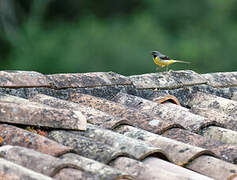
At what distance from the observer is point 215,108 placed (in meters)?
3.47

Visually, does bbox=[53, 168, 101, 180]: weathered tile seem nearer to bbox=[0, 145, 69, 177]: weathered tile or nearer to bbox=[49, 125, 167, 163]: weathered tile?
bbox=[0, 145, 69, 177]: weathered tile

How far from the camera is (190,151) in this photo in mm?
2295

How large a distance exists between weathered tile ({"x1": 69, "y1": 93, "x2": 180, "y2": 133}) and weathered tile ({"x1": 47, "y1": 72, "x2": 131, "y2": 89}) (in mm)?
113

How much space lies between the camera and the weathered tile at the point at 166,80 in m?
3.74

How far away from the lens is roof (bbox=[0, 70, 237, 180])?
1927 mm

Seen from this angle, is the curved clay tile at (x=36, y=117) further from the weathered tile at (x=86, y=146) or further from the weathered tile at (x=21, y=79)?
the weathered tile at (x=21, y=79)

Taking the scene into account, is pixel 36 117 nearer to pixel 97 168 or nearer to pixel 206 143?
pixel 97 168

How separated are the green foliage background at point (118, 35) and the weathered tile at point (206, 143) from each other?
14032 mm

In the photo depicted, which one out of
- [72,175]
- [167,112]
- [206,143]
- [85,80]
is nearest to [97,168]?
[72,175]

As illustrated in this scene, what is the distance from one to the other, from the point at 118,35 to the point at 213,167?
57.2ft

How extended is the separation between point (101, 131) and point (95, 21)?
17527mm

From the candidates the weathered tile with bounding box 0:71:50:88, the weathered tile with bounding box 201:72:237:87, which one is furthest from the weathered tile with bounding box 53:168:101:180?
the weathered tile with bounding box 201:72:237:87

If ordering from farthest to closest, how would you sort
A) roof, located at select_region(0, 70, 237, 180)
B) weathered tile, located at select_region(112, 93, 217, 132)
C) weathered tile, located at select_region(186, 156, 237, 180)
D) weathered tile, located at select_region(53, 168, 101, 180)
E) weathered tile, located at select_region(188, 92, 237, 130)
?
1. weathered tile, located at select_region(188, 92, 237, 130)
2. weathered tile, located at select_region(112, 93, 217, 132)
3. weathered tile, located at select_region(186, 156, 237, 180)
4. roof, located at select_region(0, 70, 237, 180)
5. weathered tile, located at select_region(53, 168, 101, 180)

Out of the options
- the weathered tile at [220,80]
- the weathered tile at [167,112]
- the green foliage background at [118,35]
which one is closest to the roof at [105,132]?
the weathered tile at [167,112]
